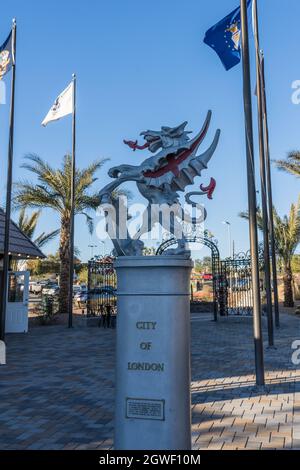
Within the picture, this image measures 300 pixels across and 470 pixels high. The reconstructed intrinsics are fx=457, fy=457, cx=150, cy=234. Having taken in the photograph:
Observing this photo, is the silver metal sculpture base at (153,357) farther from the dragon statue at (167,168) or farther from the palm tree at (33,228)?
the palm tree at (33,228)

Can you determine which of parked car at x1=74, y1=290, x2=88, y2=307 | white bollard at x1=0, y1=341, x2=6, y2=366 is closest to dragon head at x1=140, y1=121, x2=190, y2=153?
white bollard at x1=0, y1=341, x2=6, y2=366

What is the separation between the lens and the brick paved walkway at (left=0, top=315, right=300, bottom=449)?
493 cm

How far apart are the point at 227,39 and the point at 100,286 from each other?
12729 mm

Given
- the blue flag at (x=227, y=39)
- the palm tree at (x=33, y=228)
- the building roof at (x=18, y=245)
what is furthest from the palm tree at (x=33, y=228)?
the blue flag at (x=227, y=39)

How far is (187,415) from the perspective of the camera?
11.6 ft

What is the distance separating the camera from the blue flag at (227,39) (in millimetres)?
A: 9219

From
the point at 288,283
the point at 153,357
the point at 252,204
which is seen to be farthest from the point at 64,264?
the point at 153,357

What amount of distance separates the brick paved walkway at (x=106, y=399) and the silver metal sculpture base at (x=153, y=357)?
1.38 m

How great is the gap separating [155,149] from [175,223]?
0.89m

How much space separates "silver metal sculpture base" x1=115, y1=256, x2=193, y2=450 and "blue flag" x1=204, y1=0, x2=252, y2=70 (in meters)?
6.83

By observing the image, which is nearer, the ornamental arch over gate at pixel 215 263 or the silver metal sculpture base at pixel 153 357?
the silver metal sculpture base at pixel 153 357

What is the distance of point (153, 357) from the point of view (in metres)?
3.49
